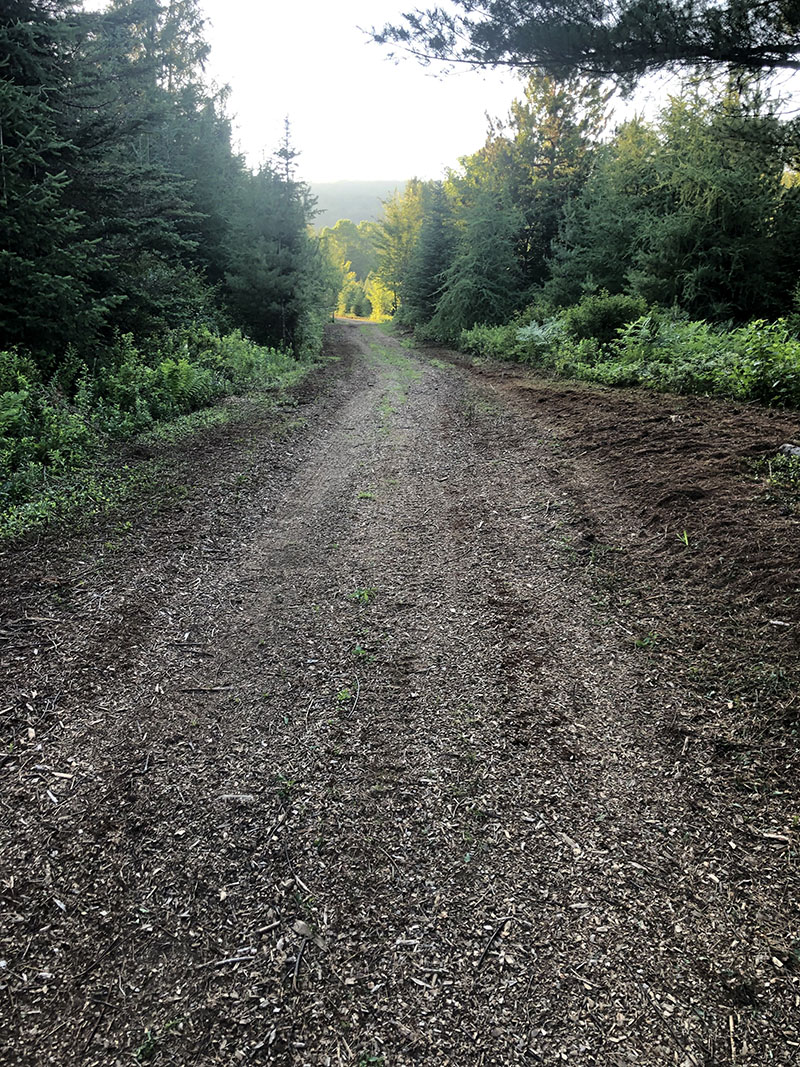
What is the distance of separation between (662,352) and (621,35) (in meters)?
4.42

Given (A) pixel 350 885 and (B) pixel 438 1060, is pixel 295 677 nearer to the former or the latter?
(A) pixel 350 885

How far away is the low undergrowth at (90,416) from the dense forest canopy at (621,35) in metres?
5.15

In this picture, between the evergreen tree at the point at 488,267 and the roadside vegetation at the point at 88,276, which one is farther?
the evergreen tree at the point at 488,267

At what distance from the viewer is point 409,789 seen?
8.36 ft

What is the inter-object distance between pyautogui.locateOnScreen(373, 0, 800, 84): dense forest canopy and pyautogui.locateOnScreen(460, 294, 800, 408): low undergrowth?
2.94m

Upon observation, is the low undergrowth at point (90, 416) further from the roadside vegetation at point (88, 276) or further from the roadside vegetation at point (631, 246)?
the roadside vegetation at point (631, 246)

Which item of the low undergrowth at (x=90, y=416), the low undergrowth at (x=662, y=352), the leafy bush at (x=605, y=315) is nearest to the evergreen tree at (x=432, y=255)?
the low undergrowth at (x=662, y=352)

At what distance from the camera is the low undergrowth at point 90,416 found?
4934 mm

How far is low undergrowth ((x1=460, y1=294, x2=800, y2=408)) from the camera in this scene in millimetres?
6410

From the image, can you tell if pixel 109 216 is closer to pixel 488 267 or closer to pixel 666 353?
pixel 666 353

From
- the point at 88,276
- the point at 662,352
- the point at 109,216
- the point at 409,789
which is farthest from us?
the point at 109,216

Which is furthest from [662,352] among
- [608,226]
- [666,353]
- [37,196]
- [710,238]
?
[37,196]

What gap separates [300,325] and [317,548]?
1282 centimetres

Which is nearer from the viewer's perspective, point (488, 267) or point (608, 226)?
point (608, 226)
